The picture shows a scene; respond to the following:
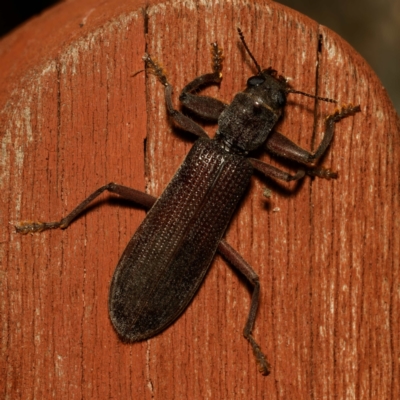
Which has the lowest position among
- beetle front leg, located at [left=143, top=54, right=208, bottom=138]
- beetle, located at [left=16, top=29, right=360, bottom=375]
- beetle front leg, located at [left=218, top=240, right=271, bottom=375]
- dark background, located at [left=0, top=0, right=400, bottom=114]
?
beetle front leg, located at [left=218, top=240, right=271, bottom=375]

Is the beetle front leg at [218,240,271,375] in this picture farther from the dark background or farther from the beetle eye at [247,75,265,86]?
the dark background

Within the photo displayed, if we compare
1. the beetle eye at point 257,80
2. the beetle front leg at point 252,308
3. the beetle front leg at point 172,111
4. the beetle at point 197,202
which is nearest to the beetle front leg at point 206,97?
the beetle at point 197,202

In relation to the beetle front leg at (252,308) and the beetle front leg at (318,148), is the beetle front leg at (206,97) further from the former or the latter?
the beetle front leg at (252,308)

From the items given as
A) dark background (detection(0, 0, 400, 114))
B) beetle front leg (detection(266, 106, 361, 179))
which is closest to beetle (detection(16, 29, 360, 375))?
beetle front leg (detection(266, 106, 361, 179))

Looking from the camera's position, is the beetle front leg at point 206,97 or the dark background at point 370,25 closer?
the beetle front leg at point 206,97

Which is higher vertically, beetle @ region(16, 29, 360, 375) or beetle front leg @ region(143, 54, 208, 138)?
beetle front leg @ region(143, 54, 208, 138)

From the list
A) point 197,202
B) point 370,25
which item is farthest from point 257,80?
point 370,25
